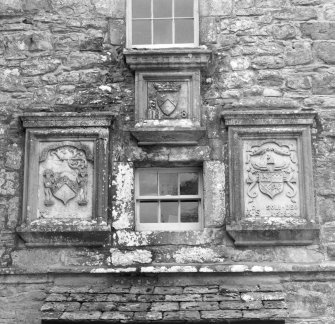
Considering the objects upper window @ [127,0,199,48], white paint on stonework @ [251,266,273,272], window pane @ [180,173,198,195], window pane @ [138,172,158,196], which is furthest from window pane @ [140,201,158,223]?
upper window @ [127,0,199,48]

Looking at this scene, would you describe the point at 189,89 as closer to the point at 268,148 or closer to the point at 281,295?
the point at 268,148

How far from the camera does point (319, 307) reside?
671 centimetres

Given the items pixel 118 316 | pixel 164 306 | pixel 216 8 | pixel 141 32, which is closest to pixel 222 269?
pixel 164 306

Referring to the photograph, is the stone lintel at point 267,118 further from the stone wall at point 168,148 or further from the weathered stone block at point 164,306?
the weathered stone block at point 164,306

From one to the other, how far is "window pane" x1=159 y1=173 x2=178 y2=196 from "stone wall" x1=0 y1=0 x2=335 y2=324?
22 cm

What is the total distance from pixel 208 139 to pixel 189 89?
1.99 ft

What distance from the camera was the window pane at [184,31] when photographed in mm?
7512

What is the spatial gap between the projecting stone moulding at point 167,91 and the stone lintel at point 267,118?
0.37m

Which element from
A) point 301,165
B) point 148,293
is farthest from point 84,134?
point 301,165

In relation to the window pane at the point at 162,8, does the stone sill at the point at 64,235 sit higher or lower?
lower

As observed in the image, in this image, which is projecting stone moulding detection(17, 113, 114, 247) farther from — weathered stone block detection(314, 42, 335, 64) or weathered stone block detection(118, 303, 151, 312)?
weathered stone block detection(314, 42, 335, 64)

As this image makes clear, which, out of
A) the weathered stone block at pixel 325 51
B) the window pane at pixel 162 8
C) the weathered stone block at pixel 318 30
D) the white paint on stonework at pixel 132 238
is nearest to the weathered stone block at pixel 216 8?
the window pane at pixel 162 8

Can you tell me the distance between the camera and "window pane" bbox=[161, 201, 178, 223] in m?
7.14

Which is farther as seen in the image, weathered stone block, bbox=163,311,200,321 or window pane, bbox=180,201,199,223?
window pane, bbox=180,201,199,223
